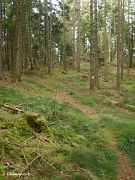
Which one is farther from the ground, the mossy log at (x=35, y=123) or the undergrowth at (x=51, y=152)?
the mossy log at (x=35, y=123)

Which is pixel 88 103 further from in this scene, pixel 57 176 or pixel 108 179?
pixel 57 176

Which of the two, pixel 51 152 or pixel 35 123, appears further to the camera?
pixel 35 123

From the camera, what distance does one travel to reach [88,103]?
12.6 metres

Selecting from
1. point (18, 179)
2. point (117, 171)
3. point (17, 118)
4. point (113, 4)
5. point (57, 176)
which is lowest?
point (117, 171)

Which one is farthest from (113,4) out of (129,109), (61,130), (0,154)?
(0,154)

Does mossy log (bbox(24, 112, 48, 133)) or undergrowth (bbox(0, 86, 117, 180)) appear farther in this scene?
mossy log (bbox(24, 112, 48, 133))

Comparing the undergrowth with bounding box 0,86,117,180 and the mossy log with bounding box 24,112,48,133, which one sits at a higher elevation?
the mossy log with bounding box 24,112,48,133

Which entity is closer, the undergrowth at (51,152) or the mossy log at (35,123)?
the undergrowth at (51,152)

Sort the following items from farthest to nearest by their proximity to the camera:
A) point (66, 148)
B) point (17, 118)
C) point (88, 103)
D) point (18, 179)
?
point (88, 103)
point (17, 118)
point (66, 148)
point (18, 179)

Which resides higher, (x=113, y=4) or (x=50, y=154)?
(x=113, y=4)

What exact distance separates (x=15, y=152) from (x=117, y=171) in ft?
8.84

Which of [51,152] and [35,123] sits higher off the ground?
[35,123]

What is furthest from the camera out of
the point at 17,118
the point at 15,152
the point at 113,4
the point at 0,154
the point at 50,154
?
the point at 113,4

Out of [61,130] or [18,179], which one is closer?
[18,179]
